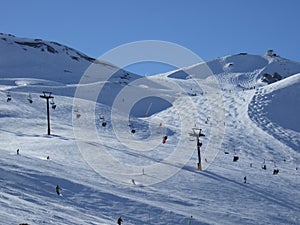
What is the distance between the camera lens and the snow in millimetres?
17969

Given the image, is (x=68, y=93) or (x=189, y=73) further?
(x=189, y=73)

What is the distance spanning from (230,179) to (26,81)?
171 feet

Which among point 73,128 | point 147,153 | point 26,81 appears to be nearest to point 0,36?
point 26,81

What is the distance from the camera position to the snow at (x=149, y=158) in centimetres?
1797

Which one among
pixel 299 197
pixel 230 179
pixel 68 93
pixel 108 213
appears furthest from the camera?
pixel 68 93

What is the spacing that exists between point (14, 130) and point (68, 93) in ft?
86.3

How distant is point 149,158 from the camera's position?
2995cm

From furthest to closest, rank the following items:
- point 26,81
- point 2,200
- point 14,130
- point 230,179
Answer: point 26,81, point 14,130, point 230,179, point 2,200

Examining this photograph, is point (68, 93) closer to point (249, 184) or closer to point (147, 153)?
point (147, 153)

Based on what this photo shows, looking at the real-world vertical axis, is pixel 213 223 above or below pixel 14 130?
below

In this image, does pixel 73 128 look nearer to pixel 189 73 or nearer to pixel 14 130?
pixel 14 130

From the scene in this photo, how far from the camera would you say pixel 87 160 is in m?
26.9

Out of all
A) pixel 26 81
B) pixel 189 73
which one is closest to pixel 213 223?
pixel 26 81

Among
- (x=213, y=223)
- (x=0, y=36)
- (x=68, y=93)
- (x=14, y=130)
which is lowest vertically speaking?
(x=213, y=223)
